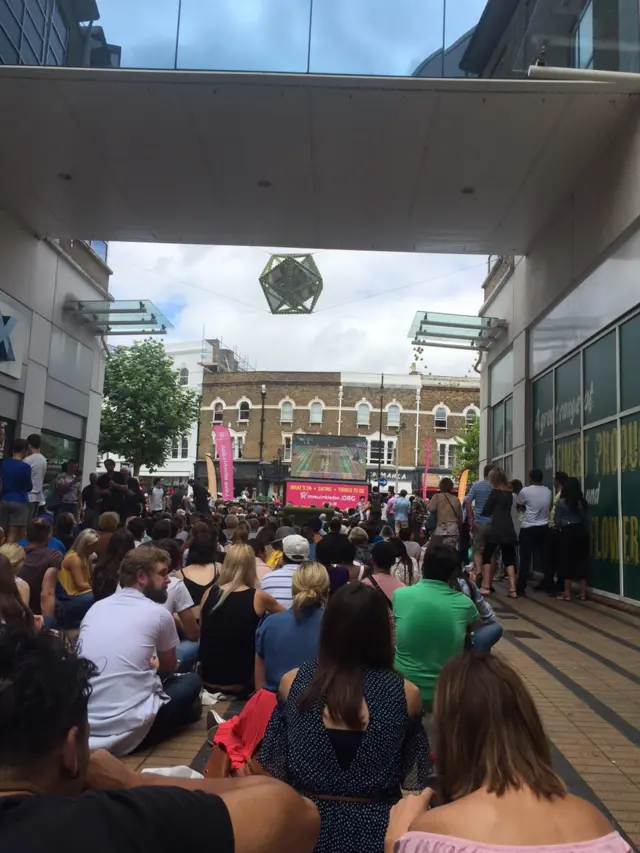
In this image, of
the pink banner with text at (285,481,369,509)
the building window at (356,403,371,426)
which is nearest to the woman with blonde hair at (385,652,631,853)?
the pink banner with text at (285,481,369,509)

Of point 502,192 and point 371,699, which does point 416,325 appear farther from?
point 371,699

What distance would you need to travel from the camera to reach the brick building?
2131 inches

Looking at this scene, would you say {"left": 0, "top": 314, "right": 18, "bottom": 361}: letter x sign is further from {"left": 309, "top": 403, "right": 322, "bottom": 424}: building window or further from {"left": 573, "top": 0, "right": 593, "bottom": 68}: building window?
{"left": 309, "top": 403, "right": 322, "bottom": 424}: building window

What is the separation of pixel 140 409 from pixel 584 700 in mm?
31634

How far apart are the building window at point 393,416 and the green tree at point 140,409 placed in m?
22.2

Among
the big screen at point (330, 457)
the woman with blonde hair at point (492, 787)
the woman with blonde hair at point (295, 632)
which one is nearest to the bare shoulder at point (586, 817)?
the woman with blonde hair at point (492, 787)

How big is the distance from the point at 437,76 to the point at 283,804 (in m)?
9.51

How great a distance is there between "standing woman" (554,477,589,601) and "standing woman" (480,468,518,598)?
702 mm

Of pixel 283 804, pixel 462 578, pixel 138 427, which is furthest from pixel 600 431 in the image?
pixel 138 427

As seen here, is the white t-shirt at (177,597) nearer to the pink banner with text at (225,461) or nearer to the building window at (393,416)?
the pink banner with text at (225,461)

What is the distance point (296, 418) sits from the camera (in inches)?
2190

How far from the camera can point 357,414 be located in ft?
182

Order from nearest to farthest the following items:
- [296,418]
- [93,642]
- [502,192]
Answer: [93,642], [502,192], [296,418]

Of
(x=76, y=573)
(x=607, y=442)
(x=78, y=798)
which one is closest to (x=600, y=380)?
(x=607, y=442)
